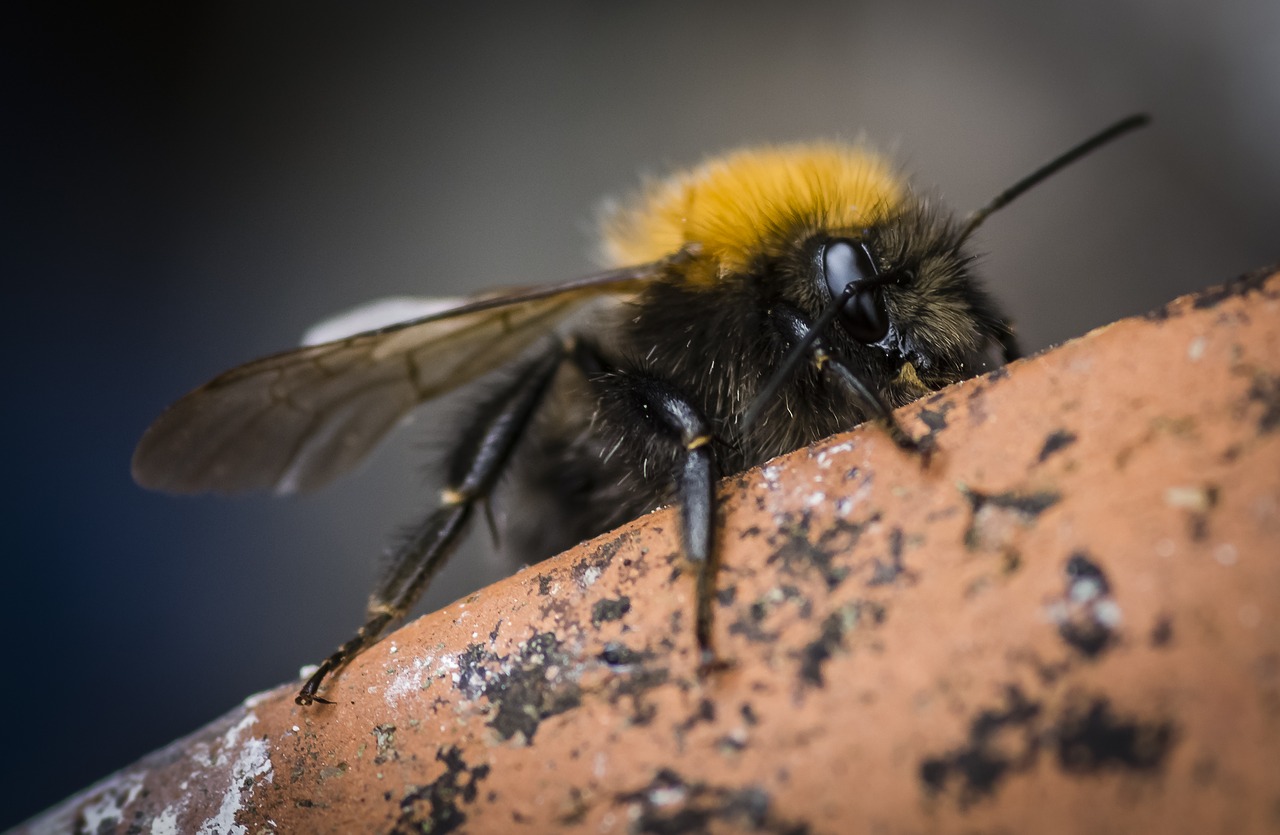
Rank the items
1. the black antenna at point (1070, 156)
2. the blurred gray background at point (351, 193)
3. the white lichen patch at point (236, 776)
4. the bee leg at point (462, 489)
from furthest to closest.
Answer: the blurred gray background at point (351, 193), the bee leg at point (462, 489), the black antenna at point (1070, 156), the white lichen patch at point (236, 776)

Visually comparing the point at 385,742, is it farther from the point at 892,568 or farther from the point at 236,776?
the point at 892,568

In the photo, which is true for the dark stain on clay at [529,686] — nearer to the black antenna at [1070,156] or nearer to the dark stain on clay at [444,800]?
the dark stain on clay at [444,800]

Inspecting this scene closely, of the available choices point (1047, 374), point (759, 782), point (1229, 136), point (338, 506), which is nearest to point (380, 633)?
point (759, 782)

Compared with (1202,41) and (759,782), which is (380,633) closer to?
(759,782)

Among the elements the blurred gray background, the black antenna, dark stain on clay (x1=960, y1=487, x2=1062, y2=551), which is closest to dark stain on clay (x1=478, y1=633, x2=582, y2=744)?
dark stain on clay (x1=960, y1=487, x2=1062, y2=551)

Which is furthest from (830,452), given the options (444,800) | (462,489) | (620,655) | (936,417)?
(462,489)

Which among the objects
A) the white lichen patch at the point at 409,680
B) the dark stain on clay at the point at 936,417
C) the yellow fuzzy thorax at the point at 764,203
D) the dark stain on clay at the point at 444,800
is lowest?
the dark stain on clay at the point at 444,800

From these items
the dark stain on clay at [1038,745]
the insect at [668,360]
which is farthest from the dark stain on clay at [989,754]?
the insect at [668,360]
